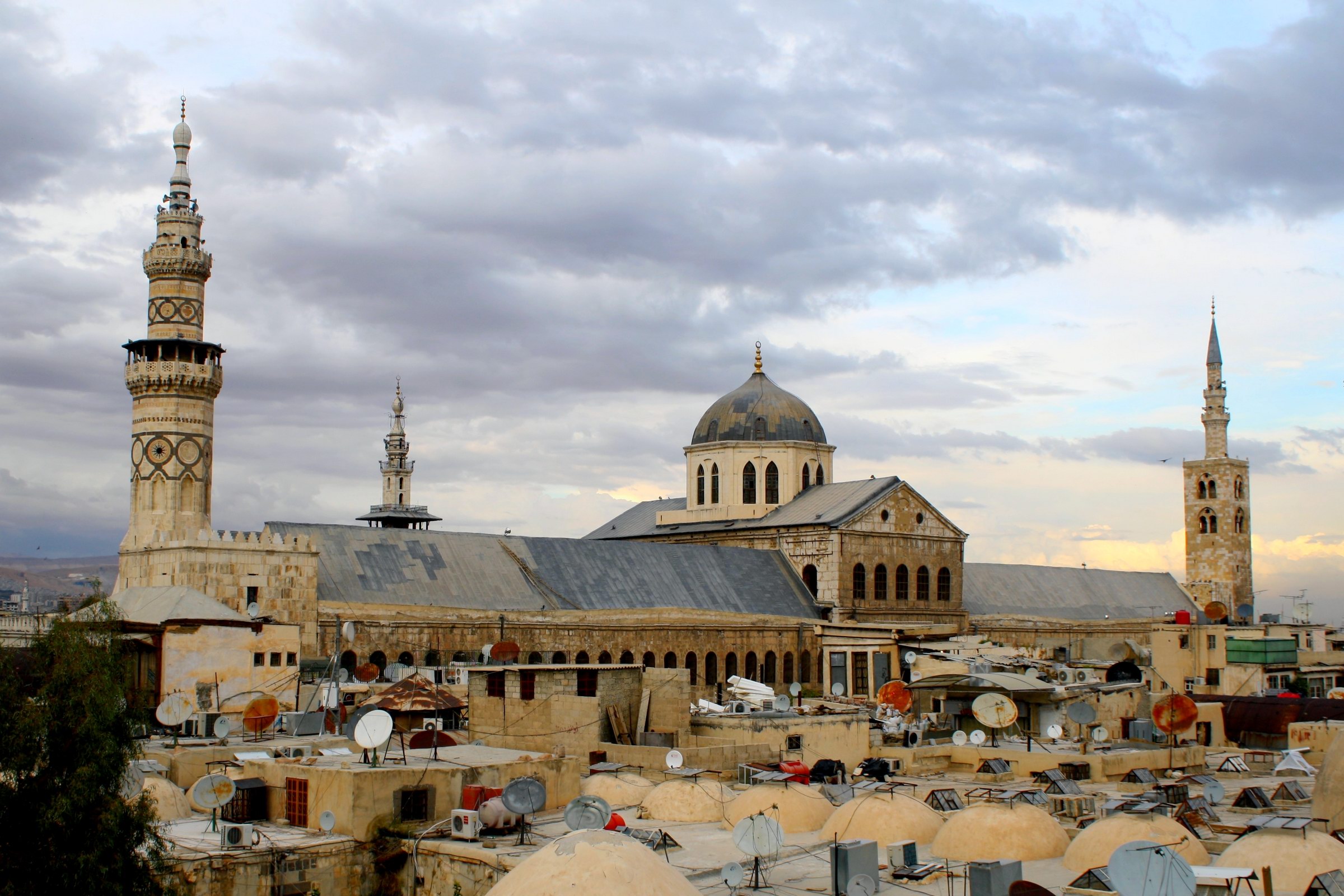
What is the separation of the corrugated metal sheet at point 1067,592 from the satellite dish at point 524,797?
54.8 metres

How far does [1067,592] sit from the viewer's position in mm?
86688

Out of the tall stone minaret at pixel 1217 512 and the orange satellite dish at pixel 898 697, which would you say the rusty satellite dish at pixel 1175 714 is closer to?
the orange satellite dish at pixel 898 697

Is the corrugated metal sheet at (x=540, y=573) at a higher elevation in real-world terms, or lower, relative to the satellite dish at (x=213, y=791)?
higher

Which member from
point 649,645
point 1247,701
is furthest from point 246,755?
point 1247,701

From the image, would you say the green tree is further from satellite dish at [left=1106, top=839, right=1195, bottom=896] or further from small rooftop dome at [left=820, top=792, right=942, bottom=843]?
satellite dish at [left=1106, top=839, right=1195, bottom=896]

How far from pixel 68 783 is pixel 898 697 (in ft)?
105

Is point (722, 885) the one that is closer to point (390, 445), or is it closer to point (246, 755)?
point (246, 755)

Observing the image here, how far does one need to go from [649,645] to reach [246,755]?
2989 cm

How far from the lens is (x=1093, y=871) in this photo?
22.3m

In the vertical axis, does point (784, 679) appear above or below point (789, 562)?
below

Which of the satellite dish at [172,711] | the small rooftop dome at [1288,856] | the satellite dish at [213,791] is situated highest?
the satellite dish at [172,711]

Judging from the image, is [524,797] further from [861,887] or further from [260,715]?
[260,715]

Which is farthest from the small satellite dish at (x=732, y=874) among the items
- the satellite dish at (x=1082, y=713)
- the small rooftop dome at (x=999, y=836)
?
the satellite dish at (x=1082, y=713)

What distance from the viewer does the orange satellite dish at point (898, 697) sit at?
47.0 metres
